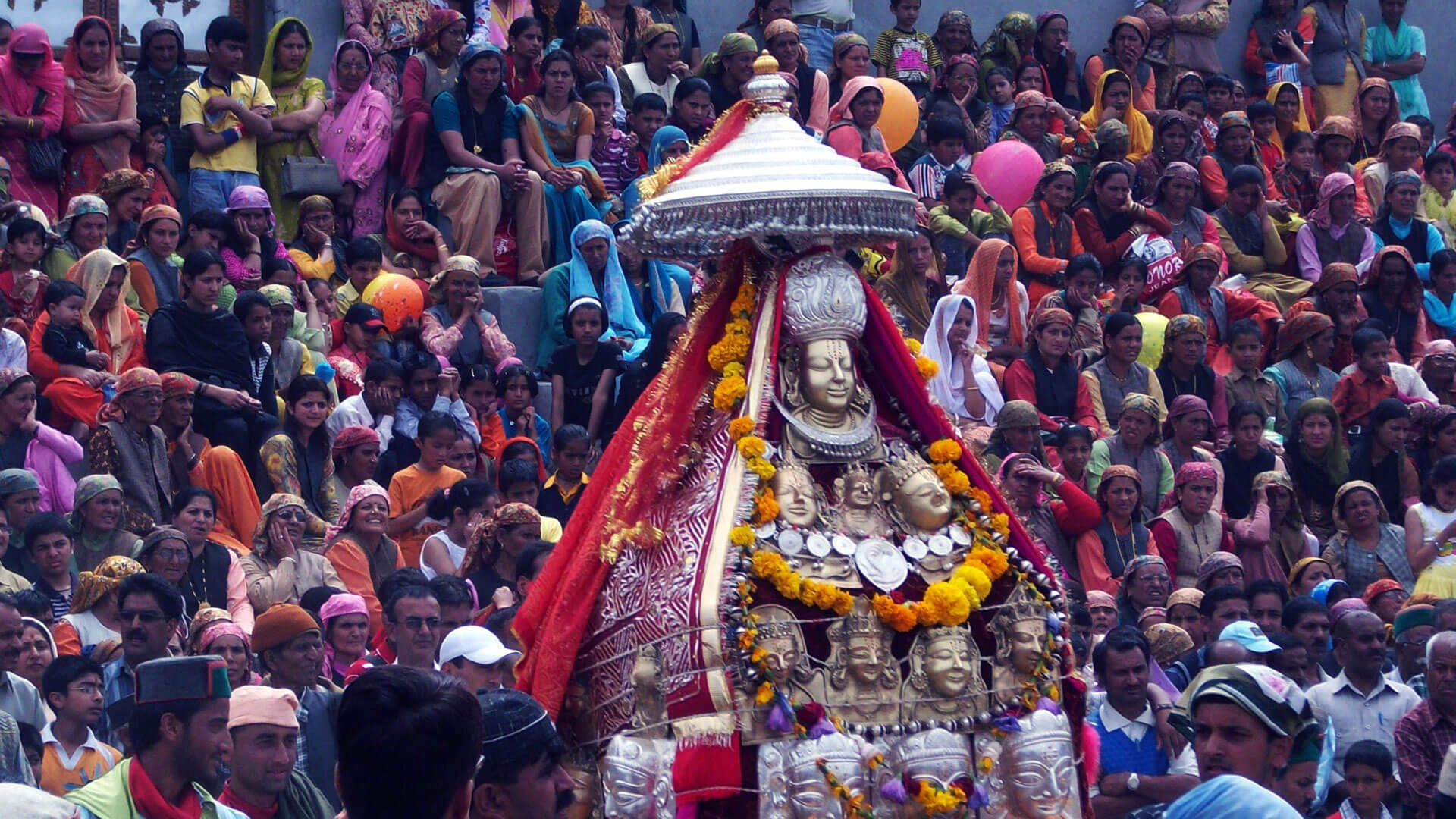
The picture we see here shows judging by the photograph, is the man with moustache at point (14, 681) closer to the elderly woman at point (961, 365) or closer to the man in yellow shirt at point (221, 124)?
the man in yellow shirt at point (221, 124)

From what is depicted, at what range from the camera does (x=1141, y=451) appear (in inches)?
525

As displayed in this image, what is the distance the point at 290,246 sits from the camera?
14.2 metres

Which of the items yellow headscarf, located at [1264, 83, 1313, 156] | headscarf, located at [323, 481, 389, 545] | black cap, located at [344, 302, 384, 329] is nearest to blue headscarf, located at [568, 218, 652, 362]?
black cap, located at [344, 302, 384, 329]

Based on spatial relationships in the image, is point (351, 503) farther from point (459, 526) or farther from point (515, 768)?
point (515, 768)

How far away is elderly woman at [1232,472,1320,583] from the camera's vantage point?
42.4 ft

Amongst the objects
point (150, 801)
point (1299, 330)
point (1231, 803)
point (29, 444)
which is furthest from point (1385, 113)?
point (1231, 803)

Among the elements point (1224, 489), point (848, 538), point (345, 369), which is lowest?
point (1224, 489)

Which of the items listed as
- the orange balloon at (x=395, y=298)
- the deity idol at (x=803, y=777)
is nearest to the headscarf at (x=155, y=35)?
the orange balloon at (x=395, y=298)

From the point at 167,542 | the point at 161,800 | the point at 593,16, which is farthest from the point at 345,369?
the point at 161,800

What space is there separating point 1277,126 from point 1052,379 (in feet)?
19.8

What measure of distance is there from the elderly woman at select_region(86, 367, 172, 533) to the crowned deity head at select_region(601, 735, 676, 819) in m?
4.08

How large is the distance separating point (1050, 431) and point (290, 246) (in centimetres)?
457

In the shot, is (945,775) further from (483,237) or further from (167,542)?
(483,237)

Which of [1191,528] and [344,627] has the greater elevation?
[344,627]
